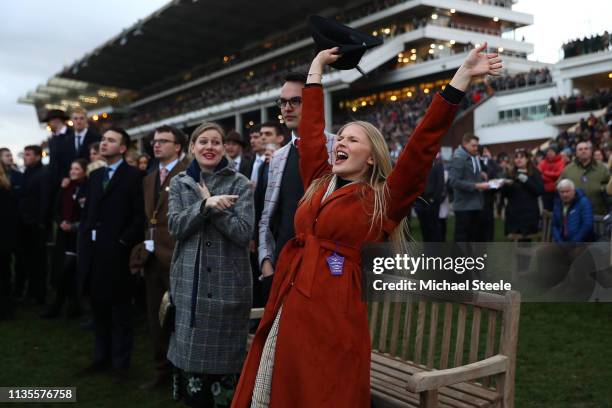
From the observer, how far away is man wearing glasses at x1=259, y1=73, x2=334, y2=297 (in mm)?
3416

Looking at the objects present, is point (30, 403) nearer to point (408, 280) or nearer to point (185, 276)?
point (185, 276)

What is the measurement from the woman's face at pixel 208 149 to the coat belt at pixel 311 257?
1396 mm

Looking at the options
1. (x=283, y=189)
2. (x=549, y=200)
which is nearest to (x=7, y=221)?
(x=283, y=189)

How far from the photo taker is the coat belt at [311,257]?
2203 millimetres

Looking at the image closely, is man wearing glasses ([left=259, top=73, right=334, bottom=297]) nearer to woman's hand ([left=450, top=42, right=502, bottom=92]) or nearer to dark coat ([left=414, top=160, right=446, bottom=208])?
woman's hand ([left=450, top=42, right=502, bottom=92])

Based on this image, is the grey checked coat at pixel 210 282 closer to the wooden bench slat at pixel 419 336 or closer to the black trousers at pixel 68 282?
the wooden bench slat at pixel 419 336

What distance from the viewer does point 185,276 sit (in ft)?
11.0

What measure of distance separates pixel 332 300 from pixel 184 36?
2057 inches

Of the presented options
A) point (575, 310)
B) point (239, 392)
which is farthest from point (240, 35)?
point (239, 392)

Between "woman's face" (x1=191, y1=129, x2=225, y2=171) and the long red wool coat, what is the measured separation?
1.30m

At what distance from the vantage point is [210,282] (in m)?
3.28

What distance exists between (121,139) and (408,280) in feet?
10.3

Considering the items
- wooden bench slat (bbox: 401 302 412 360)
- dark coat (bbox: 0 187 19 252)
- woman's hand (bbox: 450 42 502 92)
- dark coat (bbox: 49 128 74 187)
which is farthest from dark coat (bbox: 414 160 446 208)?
woman's hand (bbox: 450 42 502 92)

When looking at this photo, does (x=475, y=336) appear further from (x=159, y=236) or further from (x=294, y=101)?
(x=159, y=236)
